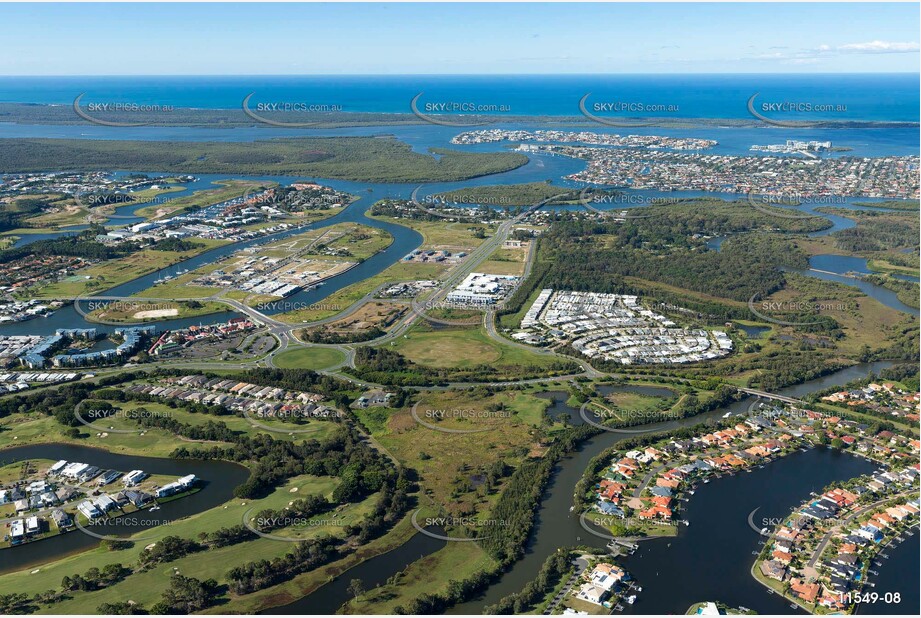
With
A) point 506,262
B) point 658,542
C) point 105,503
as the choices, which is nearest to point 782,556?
point 658,542

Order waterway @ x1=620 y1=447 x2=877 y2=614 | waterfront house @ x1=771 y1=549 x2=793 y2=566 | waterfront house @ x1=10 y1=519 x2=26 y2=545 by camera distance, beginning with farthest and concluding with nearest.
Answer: waterfront house @ x1=10 y1=519 x2=26 y2=545, waterfront house @ x1=771 y1=549 x2=793 y2=566, waterway @ x1=620 y1=447 x2=877 y2=614

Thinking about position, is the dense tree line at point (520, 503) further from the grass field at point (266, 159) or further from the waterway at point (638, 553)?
the grass field at point (266, 159)

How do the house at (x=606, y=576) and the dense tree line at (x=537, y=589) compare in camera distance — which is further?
the house at (x=606, y=576)

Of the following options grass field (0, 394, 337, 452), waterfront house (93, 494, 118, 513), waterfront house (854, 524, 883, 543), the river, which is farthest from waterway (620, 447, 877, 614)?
waterfront house (93, 494, 118, 513)

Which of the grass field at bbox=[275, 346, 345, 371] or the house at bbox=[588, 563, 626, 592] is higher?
the grass field at bbox=[275, 346, 345, 371]

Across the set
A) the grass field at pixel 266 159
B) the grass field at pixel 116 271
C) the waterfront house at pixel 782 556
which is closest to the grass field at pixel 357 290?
the grass field at pixel 116 271

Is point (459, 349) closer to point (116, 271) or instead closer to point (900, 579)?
point (900, 579)

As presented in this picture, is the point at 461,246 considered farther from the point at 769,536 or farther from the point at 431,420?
the point at 769,536

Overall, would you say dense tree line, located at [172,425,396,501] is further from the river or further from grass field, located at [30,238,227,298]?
grass field, located at [30,238,227,298]
